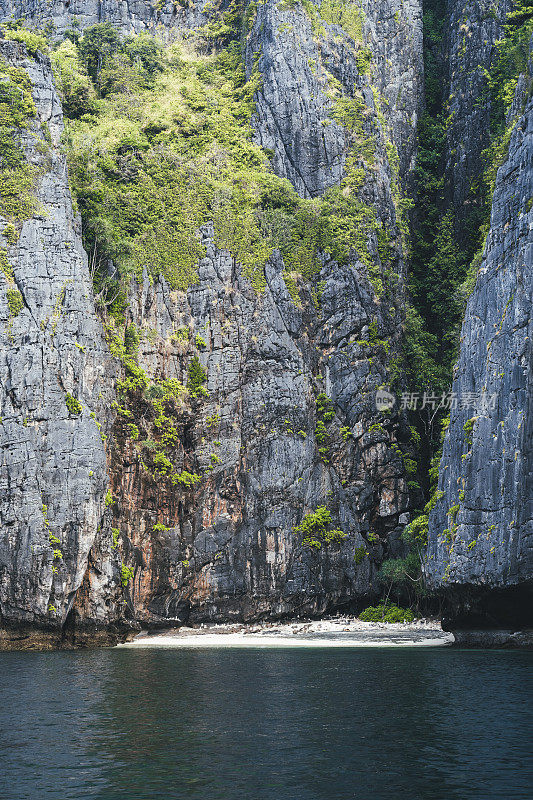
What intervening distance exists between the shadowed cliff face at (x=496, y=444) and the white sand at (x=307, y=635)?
2.84 m

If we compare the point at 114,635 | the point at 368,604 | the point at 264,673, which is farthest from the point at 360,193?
the point at 264,673

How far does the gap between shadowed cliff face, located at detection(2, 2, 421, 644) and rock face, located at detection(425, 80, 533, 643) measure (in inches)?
382

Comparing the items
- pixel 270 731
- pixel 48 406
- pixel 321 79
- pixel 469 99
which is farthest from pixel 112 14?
pixel 270 731

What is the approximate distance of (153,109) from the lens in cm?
4850

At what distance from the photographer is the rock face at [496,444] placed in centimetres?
2558

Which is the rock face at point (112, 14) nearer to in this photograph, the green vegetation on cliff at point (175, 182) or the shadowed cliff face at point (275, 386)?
the green vegetation on cliff at point (175, 182)

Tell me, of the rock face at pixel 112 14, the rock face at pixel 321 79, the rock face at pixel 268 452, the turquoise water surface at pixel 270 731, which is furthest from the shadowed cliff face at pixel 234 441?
the rock face at pixel 112 14

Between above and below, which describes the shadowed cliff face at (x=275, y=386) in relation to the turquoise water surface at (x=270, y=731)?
above

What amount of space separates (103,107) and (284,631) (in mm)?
35309

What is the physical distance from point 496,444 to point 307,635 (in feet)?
45.9

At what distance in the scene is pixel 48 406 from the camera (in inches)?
1324

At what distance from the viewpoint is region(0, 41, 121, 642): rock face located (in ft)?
104

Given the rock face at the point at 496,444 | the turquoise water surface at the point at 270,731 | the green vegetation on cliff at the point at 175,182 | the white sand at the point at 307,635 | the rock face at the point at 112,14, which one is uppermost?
the rock face at the point at 112,14

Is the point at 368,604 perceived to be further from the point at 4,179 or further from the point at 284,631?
the point at 4,179
